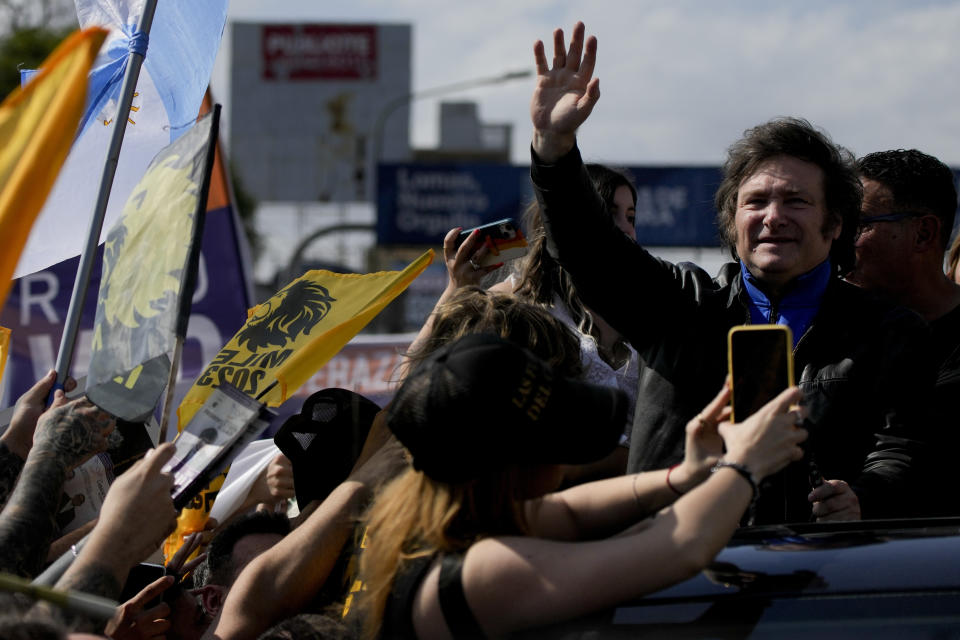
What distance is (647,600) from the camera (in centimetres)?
181

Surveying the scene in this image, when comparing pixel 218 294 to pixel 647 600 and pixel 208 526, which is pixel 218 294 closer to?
pixel 208 526

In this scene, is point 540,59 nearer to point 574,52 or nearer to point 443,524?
point 574,52

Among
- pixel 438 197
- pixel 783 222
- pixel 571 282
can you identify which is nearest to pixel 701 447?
pixel 783 222

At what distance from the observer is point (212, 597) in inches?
108

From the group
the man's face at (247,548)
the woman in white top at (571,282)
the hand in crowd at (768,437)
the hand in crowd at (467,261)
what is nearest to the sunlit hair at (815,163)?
the woman in white top at (571,282)

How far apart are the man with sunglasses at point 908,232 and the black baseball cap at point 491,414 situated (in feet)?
5.49

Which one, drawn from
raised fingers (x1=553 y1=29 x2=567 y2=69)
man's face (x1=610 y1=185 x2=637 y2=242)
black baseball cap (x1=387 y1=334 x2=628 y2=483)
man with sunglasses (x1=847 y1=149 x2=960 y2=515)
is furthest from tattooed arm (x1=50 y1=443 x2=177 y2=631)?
man with sunglasses (x1=847 y1=149 x2=960 y2=515)

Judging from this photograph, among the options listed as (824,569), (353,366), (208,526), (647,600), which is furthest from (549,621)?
(353,366)

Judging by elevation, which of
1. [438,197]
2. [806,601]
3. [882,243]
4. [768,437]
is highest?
[438,197]

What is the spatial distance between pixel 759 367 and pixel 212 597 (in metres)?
1.46

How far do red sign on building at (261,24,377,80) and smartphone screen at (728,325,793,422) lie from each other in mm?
52718

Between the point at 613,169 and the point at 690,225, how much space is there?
2145cm

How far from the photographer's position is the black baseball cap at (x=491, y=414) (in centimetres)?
182

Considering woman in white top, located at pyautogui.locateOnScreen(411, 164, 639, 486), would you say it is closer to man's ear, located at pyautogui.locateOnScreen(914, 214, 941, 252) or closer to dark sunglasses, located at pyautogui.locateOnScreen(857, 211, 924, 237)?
dark sunglasses, located at pyautogui.locateOnScreen(857, 211, 924, 237)
